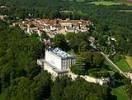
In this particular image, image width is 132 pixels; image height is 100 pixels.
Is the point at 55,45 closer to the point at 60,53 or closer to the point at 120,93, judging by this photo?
the point at 60,53

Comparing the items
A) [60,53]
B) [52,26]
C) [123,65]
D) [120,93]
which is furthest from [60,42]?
[120,93]

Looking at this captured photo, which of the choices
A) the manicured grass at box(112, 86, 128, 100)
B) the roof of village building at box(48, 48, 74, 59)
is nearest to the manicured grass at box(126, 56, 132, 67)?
the roof of village building at box(48, 48, 74, 59)

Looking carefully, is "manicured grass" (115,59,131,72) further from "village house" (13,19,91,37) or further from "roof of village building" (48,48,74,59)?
"village house" (13,19,91,37)

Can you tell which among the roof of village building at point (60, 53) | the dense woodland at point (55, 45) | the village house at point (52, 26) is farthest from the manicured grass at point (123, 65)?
the village house at point (52, 26)

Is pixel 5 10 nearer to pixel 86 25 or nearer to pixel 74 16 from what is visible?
pixel 74 16

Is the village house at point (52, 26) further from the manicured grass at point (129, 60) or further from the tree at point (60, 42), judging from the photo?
the manicured grass at point (129, 60)

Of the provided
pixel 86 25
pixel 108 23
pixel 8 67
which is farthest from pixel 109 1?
pixel 8 67
